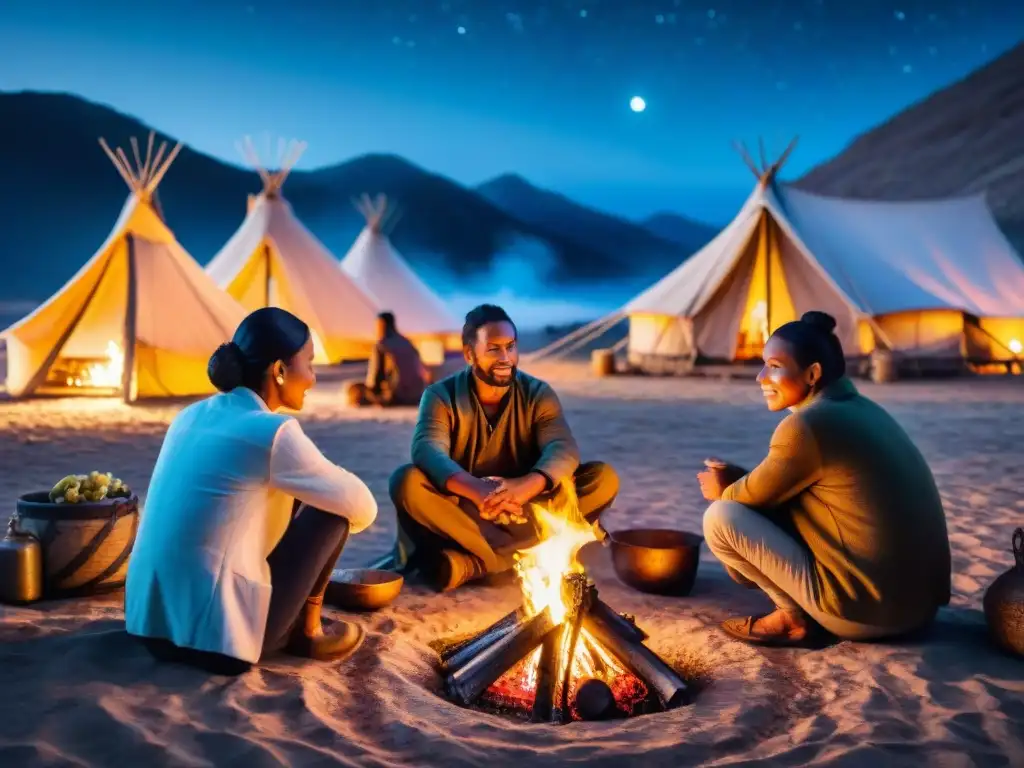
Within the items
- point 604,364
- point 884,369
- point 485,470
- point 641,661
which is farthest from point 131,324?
point 884,369

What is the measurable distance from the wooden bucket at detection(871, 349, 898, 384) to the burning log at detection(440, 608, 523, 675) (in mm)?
11179

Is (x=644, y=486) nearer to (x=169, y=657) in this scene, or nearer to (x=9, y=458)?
(x=169, y=657)

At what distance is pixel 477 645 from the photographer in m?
2.84

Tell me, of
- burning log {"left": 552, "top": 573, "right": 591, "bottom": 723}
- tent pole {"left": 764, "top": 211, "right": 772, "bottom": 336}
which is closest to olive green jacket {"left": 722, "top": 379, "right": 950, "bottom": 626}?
burning log {"left": 552, "top": 573, "right": 591, "bottom": 723}

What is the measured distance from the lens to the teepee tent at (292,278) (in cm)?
1436

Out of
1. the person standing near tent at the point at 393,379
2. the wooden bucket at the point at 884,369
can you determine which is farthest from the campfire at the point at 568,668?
the wooden bucket at the point at 884,369

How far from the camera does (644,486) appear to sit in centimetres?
565

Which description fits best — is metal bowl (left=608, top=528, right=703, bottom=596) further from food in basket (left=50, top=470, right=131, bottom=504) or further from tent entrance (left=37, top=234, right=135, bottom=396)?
tent entrance (left=37, top=234, right=135, bottom=396)

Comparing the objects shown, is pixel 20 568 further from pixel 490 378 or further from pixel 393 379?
pixel 393 379

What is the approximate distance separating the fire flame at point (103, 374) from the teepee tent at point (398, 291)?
6.24m

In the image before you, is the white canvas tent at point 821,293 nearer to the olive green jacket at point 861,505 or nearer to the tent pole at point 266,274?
the tent pole at point 266,274

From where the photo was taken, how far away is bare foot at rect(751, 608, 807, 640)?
2932mm

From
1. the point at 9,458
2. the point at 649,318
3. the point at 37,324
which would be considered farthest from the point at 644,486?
the point at 649,318

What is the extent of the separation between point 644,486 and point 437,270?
75.0 meters
